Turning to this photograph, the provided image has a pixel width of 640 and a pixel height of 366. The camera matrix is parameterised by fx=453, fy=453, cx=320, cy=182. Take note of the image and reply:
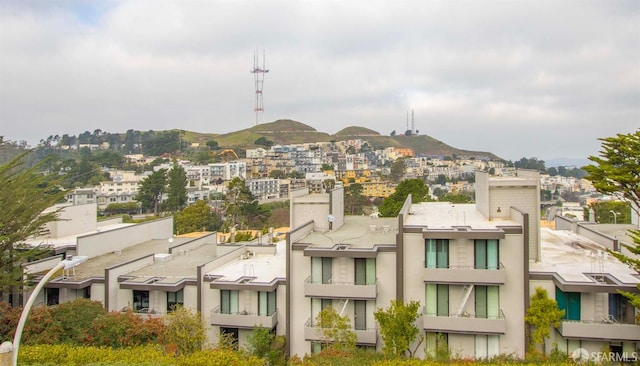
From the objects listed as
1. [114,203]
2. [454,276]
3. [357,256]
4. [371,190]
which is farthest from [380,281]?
[371,190]

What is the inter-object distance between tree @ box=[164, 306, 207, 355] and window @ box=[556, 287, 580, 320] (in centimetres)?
1673

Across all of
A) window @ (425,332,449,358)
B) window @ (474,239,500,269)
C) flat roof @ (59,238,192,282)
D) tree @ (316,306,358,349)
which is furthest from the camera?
flat roof @ (59,238,192,282)

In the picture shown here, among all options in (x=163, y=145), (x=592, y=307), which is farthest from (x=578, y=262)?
(x=163, y=145)

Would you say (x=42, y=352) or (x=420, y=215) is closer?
(x=42, y=352)

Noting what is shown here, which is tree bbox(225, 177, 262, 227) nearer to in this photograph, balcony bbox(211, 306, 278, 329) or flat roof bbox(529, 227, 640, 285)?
balcony bbox(211, 306, 278, 329)

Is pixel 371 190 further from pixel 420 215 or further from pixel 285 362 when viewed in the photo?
pixel 285 362

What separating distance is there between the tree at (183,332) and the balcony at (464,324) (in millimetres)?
10634

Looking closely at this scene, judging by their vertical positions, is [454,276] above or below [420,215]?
below

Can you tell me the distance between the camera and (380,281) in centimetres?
2245

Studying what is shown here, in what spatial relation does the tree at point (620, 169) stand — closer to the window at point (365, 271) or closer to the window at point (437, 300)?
the window at point (437, 300)

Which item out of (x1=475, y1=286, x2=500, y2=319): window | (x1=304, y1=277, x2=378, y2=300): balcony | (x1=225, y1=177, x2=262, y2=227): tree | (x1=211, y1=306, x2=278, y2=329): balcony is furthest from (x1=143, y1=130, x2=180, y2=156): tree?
(x1=475, y1=286, x2=500, y2=319): window

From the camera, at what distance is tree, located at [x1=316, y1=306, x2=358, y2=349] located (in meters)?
20.8

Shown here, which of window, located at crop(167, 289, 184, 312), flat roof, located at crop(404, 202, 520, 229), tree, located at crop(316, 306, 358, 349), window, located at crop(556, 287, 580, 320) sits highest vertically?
flat roof, located at crop(404, 202, 520, 229)

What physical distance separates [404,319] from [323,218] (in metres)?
10.7
